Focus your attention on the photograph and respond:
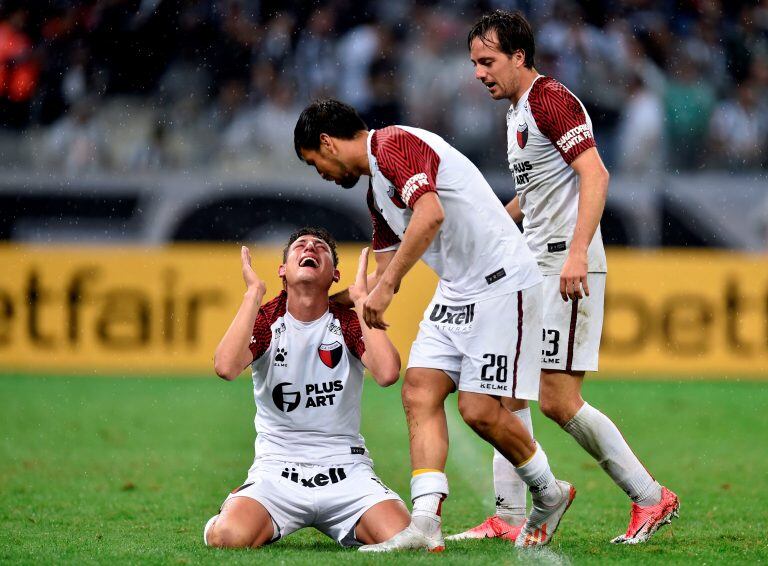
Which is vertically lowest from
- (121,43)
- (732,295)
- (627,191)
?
(732,295)

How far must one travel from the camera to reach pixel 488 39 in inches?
199

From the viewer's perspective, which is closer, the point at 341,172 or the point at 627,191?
the point at 341,172

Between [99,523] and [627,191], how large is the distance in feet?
39.0

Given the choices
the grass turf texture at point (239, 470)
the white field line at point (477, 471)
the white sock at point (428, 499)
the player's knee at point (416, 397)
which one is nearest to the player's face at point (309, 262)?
the player's knee at point (416, 397)

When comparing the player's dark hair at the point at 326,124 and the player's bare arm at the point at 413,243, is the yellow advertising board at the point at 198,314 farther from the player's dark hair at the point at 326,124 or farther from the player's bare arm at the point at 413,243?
the player's bare arm at the point at 413,243

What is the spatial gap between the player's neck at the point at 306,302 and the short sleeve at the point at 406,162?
2.66 feet

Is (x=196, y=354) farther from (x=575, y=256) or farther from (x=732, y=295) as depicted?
(x=575, y=256)

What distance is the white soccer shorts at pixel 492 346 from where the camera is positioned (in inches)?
187

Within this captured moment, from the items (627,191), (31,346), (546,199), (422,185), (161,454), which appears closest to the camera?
(422,185)

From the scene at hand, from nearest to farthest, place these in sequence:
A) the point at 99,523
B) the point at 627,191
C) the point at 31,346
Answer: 1. the point at 99,523
2. the point at 31,346
3. the point at 627,191

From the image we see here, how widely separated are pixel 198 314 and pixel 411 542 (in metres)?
9.13

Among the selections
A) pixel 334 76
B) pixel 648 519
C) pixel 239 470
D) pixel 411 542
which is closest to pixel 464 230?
pixel 411 542

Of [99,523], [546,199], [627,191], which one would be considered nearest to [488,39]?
[546,199]

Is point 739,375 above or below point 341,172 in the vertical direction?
below
